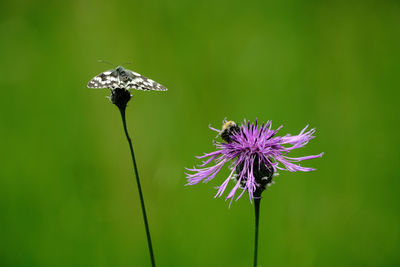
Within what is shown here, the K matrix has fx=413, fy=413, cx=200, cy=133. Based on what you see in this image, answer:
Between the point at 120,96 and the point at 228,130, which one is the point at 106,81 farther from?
the point at 228,130

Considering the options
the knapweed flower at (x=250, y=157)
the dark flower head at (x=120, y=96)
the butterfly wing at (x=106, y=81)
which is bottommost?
the knapweed flower at (x=250, y=157)

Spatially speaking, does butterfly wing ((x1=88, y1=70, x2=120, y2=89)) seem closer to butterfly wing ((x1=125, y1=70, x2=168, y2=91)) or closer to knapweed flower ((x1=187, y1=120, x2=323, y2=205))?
butterfly wing ((x1=125, y1=70, x2=168, y2=91))

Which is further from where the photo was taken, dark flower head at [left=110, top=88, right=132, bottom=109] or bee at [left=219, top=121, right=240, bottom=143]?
bee at [left=219, top=121, right=240, bottom=143]

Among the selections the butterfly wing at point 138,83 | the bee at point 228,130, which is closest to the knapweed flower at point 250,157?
the bee at point 228,130

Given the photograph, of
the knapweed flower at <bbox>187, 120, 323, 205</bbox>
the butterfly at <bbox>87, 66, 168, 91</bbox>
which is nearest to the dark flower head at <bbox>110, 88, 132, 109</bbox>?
the butterfly at <bbox>87, 66, 168, 91</bbox>

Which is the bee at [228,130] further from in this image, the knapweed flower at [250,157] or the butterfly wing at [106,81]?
the butterfly wing at [106,81]
